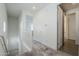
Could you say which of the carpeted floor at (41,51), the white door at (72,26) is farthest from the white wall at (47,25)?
the white door at (72,26)

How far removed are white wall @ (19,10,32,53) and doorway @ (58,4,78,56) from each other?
46 centimetres

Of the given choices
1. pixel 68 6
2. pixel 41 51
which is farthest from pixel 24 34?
pixel 68 6

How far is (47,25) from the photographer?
169cm

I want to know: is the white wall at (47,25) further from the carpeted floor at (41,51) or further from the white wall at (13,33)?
the white wall at (13,33)

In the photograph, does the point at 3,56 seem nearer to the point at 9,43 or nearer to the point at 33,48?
the point at 9,43

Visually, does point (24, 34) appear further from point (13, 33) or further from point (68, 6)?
point (68, 6)

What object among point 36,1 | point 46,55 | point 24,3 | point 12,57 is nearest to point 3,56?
point 12,57

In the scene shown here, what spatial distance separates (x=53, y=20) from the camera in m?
1.69

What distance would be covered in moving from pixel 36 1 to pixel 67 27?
0.62 m

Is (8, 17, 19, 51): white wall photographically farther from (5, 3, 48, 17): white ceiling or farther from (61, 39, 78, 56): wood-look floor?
(61, 39, 78, 56): wood-look floor

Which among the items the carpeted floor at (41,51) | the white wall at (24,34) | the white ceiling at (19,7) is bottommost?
the carpeted floor at (41,51)

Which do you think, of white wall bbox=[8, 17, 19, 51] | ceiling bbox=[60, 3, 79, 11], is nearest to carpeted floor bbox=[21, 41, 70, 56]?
white wall bbox=[8, 17, 19, 51]

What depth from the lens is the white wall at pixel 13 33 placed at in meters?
1.68

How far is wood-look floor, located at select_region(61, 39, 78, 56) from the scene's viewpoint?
1660mm
